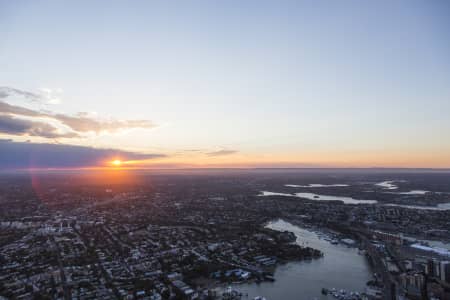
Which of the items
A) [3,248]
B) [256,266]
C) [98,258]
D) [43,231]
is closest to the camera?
[256,266]

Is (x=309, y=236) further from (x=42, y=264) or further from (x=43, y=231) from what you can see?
(x=43, y=231)

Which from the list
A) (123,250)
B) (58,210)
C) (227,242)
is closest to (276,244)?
(227,242)

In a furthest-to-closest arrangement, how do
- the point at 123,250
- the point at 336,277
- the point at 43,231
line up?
the point at 43,231, the point at 123,250, the point at 336,277

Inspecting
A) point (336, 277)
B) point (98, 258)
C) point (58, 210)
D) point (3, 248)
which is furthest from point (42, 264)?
point (58, 210)

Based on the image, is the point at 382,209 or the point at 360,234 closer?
the point at 360,234

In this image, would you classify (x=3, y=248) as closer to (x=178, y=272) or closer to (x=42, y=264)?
(x=42, y=264)

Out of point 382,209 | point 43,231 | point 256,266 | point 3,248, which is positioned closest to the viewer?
point 256,266
